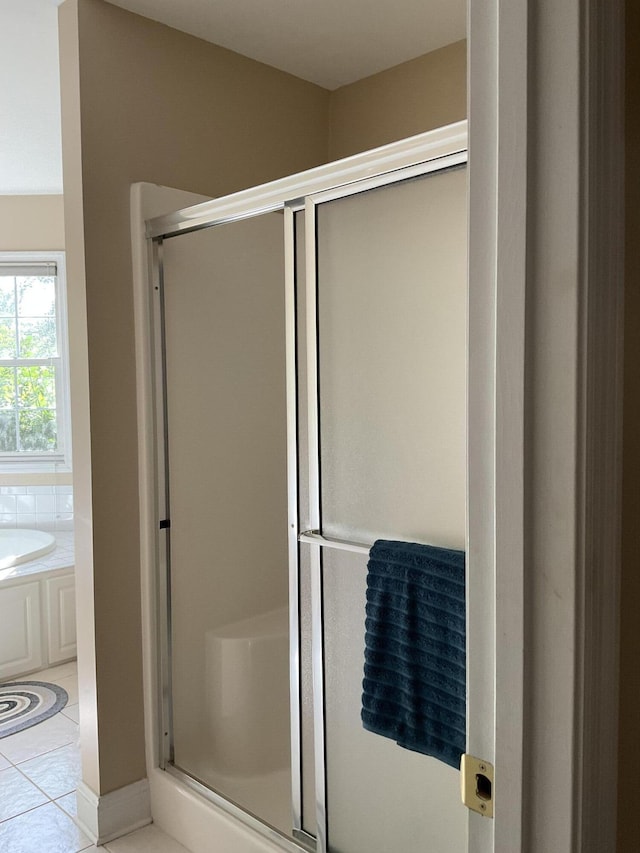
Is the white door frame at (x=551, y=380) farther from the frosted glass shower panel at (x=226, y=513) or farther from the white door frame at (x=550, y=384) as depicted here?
the frosted glass shower panel at (x=226, y=513)

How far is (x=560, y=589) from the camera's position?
2.49 feet

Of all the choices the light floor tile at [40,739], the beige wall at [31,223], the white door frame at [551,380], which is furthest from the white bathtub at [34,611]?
the white door frame at [551,380]

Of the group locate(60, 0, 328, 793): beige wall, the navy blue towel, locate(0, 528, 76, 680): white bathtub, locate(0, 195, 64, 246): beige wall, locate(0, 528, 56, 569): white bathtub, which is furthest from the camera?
locate(0, 195, 64, 246): beige wall

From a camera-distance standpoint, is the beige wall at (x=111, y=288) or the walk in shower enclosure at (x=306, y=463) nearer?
the walk in shower enclosure at (x=306, y=463)

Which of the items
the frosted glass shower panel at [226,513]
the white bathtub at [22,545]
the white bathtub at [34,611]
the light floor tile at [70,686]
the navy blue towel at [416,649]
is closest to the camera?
the navy blue towel at [416,649]

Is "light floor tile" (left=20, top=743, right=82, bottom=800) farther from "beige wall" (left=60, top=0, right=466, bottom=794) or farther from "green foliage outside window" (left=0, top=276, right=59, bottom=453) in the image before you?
"green foliage outside window" (left=0, top=276, right=59, bottom=453)

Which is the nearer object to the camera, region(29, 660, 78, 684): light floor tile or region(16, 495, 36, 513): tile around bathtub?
region(29, 660, 78, 684): light floor tile

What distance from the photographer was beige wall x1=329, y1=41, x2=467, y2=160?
8.71 feet

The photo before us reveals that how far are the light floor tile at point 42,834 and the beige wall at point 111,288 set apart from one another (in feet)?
0.57

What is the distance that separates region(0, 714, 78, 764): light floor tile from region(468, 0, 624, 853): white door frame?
266 cm

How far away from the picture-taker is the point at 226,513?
2.65 m

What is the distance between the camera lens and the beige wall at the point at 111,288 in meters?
2.32

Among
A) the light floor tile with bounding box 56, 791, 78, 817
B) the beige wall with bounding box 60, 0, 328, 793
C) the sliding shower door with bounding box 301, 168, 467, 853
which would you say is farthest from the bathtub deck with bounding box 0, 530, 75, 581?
the sliding shower door with bounding box 301, 168, 467, 853

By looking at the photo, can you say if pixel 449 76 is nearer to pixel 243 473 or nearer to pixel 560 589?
pixel 243 473
